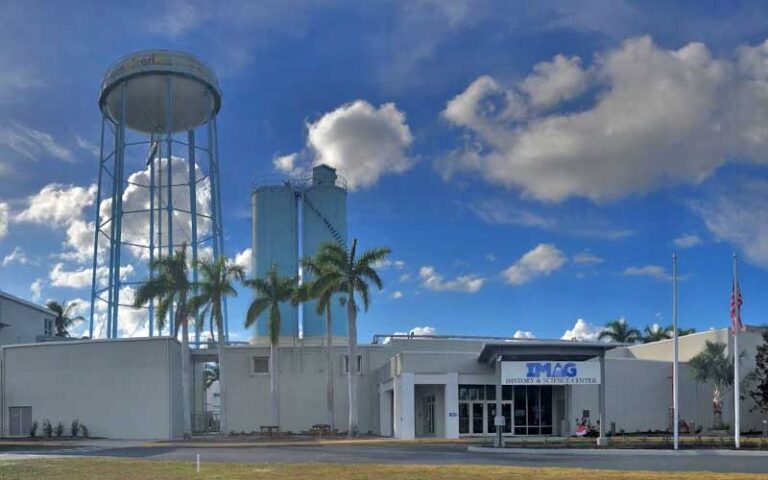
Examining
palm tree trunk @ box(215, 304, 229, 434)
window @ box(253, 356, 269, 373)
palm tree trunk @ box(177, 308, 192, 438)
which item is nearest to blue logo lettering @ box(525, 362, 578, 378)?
palm tree trunk @ box(215, 304, 229, 434)

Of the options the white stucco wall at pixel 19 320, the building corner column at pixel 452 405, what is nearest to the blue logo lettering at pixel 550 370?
the building corner column at pixel 452 405

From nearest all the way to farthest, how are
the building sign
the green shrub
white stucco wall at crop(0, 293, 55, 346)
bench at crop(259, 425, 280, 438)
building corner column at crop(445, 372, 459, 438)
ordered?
the building sign, building corner column at crop(445, 372, 459, 438), bench at crop(259, 425, 280, 438), the green shrub, white stucco wall at crop(0, 293, 55, 346)

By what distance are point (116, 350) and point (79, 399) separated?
3539mm

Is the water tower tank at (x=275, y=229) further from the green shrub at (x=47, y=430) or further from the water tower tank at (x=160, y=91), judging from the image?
the green shrub at (x=47, y=430)

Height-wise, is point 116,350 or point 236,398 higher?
point 116,350

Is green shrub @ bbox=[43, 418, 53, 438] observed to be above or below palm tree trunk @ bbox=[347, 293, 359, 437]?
below

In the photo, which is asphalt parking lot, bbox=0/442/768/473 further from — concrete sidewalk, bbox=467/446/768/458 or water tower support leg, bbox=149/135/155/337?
water tower support leg, bbox=149/135/155/337

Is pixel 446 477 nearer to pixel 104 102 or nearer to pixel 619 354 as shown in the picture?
pixel 619 354

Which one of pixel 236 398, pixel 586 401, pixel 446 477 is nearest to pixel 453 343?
pixel 586 401

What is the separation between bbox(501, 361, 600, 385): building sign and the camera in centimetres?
4016

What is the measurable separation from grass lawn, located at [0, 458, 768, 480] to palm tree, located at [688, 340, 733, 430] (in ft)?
97.2

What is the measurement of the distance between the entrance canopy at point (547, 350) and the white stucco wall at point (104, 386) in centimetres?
1922

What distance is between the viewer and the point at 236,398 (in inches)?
2138

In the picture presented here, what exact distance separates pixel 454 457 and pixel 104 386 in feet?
90.3
